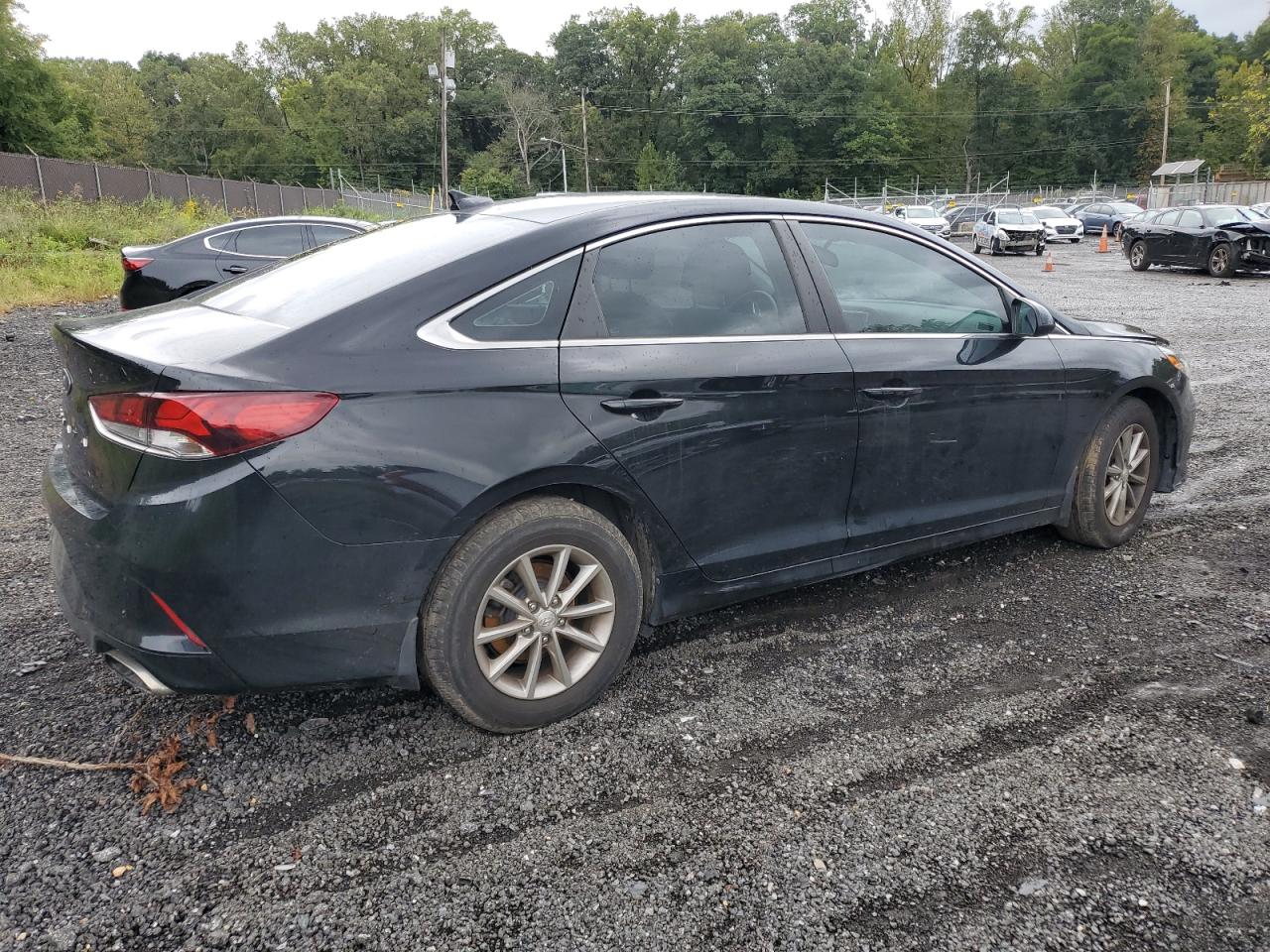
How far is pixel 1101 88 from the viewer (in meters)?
89.9

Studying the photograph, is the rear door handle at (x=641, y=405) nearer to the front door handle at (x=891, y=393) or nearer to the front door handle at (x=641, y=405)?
the front door handle at (x=641, y=405)

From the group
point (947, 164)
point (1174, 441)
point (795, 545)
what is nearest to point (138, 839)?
point (795, 545)

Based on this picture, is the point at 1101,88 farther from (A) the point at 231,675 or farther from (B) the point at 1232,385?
(A) the point at 231,675

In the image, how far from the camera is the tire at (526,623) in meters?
2.71

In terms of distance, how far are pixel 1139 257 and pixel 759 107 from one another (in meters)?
75.5

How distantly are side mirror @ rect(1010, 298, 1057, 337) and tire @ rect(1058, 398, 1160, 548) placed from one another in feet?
2.05

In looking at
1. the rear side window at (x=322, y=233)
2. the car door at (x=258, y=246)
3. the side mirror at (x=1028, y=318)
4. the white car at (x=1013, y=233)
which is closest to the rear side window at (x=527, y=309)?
the side mirror at (x=1028, y=318)

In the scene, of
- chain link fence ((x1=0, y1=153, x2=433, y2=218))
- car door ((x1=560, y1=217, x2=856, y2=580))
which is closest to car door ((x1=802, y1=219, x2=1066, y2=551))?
car door ((x1=560, y1=217, x2=856, y2=580))

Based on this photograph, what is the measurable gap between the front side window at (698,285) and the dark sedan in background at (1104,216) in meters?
37.7

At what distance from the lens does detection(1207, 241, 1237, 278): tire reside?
62.4 ft

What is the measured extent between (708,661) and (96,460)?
207 centimetres

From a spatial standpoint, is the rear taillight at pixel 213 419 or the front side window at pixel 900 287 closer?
the rear taillight at pixel 213 419

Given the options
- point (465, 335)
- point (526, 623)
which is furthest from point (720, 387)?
point (526, 623)

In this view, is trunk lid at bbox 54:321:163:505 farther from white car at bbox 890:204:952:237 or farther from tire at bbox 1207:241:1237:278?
white car at bbox 890:204:952:237
